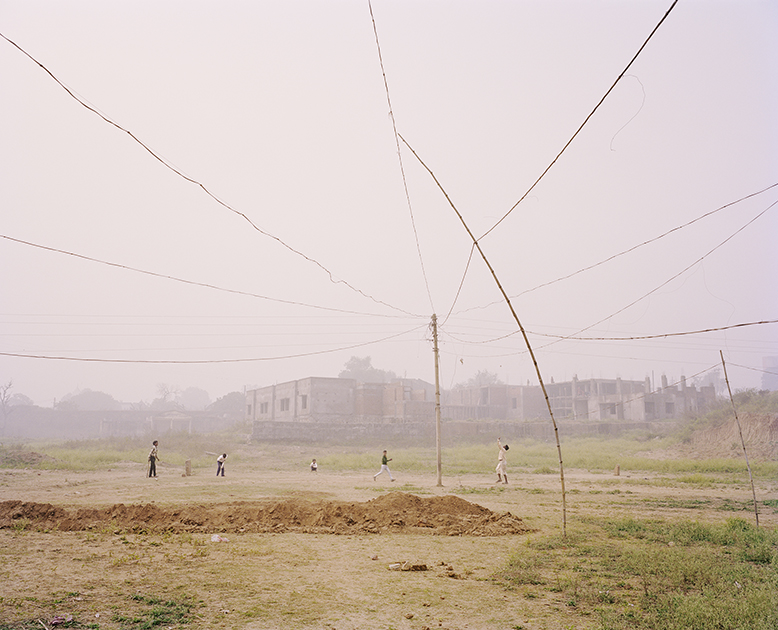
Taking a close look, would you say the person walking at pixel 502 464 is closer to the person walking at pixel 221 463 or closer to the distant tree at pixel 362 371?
the person walking at pixel 221 463

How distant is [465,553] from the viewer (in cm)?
991

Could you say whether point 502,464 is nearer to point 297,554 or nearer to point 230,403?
point 297,554

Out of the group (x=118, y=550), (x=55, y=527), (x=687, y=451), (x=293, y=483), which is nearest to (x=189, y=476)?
(x=293, y=483)

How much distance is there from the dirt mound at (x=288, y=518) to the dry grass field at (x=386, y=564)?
0.05 metres

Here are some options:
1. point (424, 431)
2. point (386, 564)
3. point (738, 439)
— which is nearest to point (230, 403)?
point (424, 431)

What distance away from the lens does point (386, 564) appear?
908cm

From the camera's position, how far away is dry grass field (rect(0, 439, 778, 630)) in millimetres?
6148

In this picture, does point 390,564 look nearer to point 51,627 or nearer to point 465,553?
point 465,553

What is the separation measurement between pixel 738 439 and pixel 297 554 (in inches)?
1593

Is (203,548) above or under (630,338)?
under

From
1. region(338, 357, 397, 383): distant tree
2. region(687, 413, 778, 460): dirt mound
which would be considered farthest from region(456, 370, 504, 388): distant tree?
region(687, 413, 778, 460): dirt mound

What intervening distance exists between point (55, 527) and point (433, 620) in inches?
387

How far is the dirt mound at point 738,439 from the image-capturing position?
123 feet

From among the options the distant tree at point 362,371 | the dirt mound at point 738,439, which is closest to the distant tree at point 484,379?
the distant tree at point 362,371
